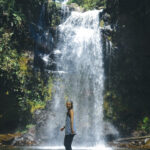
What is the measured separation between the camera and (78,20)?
688 inches

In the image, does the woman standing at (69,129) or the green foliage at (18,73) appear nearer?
the woman standing at (69,129)

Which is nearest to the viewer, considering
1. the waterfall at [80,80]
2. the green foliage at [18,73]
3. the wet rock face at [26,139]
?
the wet rock face at [26,139]

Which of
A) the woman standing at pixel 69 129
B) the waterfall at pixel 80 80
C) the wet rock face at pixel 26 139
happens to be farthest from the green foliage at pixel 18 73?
the woman standing at pixel 69 129

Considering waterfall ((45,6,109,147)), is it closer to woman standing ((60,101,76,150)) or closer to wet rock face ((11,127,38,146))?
wet rock face ((11,127,38,146))

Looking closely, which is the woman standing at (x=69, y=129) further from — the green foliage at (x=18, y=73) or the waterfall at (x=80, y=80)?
the green foliage at (x=18, y=73)

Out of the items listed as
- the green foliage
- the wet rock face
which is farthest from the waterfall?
the green foliage

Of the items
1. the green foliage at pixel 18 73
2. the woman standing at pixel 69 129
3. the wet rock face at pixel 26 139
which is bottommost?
the wet rock face at pixel 26 139

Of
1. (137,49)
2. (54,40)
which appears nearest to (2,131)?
(54,40)

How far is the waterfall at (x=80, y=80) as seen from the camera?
13516 millimetres

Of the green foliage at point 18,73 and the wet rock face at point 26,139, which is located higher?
the green foliage at point 18,73

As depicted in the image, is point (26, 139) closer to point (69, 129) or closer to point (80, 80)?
point (80, 80)

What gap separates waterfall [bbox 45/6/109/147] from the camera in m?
13.5

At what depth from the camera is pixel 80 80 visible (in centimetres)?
1538

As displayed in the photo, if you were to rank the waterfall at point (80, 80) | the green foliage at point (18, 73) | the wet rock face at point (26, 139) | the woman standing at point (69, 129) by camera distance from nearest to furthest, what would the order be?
the woman standing at point (69, 129)
the wet rock face at point (26, 139)
the green foliage at point (18, 73)
the waterfall at point (80, 80)
